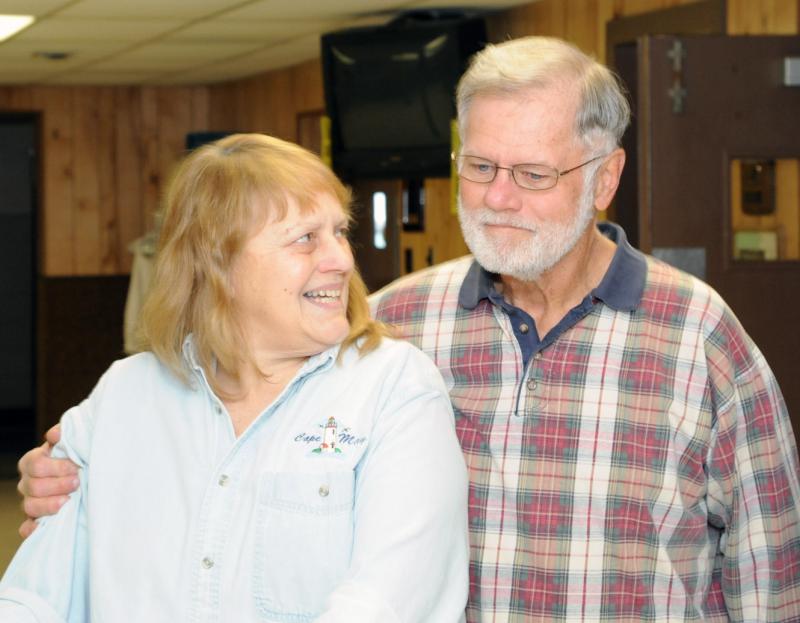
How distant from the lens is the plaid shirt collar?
214 cm

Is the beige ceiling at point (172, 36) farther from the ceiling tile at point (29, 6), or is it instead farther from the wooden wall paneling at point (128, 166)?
the wooden wall paneling at point (128, 166)

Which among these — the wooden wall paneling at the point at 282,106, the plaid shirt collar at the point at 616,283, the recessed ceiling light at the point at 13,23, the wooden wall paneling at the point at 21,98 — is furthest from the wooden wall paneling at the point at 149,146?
the plaid shirt collar at the point at 616,283

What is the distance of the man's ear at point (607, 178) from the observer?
7.13 feet

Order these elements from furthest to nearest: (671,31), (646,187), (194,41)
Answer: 1. (194,41)
2. (671,31)
3. (646,187)

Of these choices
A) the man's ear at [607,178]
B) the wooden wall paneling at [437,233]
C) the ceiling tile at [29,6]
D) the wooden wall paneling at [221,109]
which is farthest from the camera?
the wooden wall paneling at [221,109]

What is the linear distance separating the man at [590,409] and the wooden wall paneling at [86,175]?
786 cm

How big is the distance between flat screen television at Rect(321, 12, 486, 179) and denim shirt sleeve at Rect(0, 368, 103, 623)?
13.3ft

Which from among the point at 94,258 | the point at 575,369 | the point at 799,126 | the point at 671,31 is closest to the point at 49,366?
the point at 94,258

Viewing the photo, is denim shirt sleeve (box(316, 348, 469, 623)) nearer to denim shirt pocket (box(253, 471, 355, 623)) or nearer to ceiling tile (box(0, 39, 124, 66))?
denim shirt pocket (box(253, 471, 355, 623))

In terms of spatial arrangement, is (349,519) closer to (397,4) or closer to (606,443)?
(606,443)

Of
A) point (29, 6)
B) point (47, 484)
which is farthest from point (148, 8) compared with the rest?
point (47, 484)

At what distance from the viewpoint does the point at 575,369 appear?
2131 millimetres

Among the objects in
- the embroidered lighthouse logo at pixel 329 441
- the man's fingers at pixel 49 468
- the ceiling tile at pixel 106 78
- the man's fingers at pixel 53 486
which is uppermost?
the ceiling tile at pixel 106 78

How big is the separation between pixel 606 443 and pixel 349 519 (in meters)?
0.55
